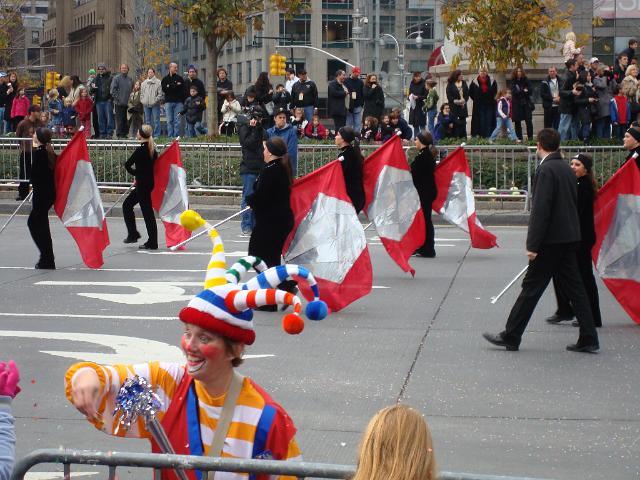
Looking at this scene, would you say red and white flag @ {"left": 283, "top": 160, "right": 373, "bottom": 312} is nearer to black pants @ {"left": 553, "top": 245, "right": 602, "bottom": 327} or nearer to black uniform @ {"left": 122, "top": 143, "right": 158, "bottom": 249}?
black pants @ {"left": 553, "top": 245, "right": 602, "bottom": 327}

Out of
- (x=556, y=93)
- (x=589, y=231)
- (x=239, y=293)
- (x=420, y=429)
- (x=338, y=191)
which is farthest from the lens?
(x=556, y=93)

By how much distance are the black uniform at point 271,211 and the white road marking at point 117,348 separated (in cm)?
209

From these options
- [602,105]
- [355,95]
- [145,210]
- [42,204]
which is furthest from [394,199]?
[355,95]

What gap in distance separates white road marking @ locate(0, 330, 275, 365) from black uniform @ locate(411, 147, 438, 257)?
21.7ft

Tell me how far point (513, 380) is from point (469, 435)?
65.5 inches

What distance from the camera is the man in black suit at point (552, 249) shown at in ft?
33.2

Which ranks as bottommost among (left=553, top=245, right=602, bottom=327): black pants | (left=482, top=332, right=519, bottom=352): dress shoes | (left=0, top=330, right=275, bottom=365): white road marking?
(left=0, top=330, right=275, bottom=365): white road marking

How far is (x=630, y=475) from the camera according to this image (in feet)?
22.6

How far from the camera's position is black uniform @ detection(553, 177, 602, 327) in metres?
11.3

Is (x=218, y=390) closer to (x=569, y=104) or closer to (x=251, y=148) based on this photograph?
(x=251, y=148)

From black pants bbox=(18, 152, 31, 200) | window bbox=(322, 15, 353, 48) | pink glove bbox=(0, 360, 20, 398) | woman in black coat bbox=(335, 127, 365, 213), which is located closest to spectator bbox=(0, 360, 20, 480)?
pink glove bbox=(0, 360, 20, 398)

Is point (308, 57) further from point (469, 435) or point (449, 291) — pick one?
point (469, 435)

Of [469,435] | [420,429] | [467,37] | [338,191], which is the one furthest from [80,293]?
[467,37]

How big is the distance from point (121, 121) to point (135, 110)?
55 cm
